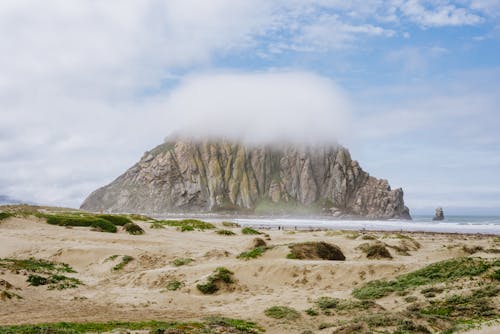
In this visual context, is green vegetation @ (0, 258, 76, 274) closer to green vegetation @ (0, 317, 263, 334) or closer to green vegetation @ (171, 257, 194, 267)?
green vegetation @ (171, 257, 194, 267)

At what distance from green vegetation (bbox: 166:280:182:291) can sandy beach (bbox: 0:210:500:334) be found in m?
0.12

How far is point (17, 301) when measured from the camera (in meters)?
18.7

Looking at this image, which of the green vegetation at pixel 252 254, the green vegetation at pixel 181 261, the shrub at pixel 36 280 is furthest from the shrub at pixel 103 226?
the green vegetation at pixel 252 254

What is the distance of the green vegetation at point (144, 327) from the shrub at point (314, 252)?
11235mm

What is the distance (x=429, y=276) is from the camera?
20312 mm

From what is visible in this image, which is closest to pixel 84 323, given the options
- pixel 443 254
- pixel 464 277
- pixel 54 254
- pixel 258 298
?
pixel 258 298

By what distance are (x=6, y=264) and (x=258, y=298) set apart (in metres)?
16.1

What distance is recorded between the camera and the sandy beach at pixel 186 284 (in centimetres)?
1681

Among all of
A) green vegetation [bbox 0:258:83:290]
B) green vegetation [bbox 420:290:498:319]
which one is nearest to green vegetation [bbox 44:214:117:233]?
green vegetation [bbox 0:258:83:290]

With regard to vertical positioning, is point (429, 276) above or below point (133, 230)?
below

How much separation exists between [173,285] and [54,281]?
7.09 metres

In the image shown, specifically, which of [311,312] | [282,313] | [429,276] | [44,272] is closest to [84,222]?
[44,272]

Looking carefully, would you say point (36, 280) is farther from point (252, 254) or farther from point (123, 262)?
point (252, 254)

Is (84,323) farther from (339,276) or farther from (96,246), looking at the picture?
(96,246)
